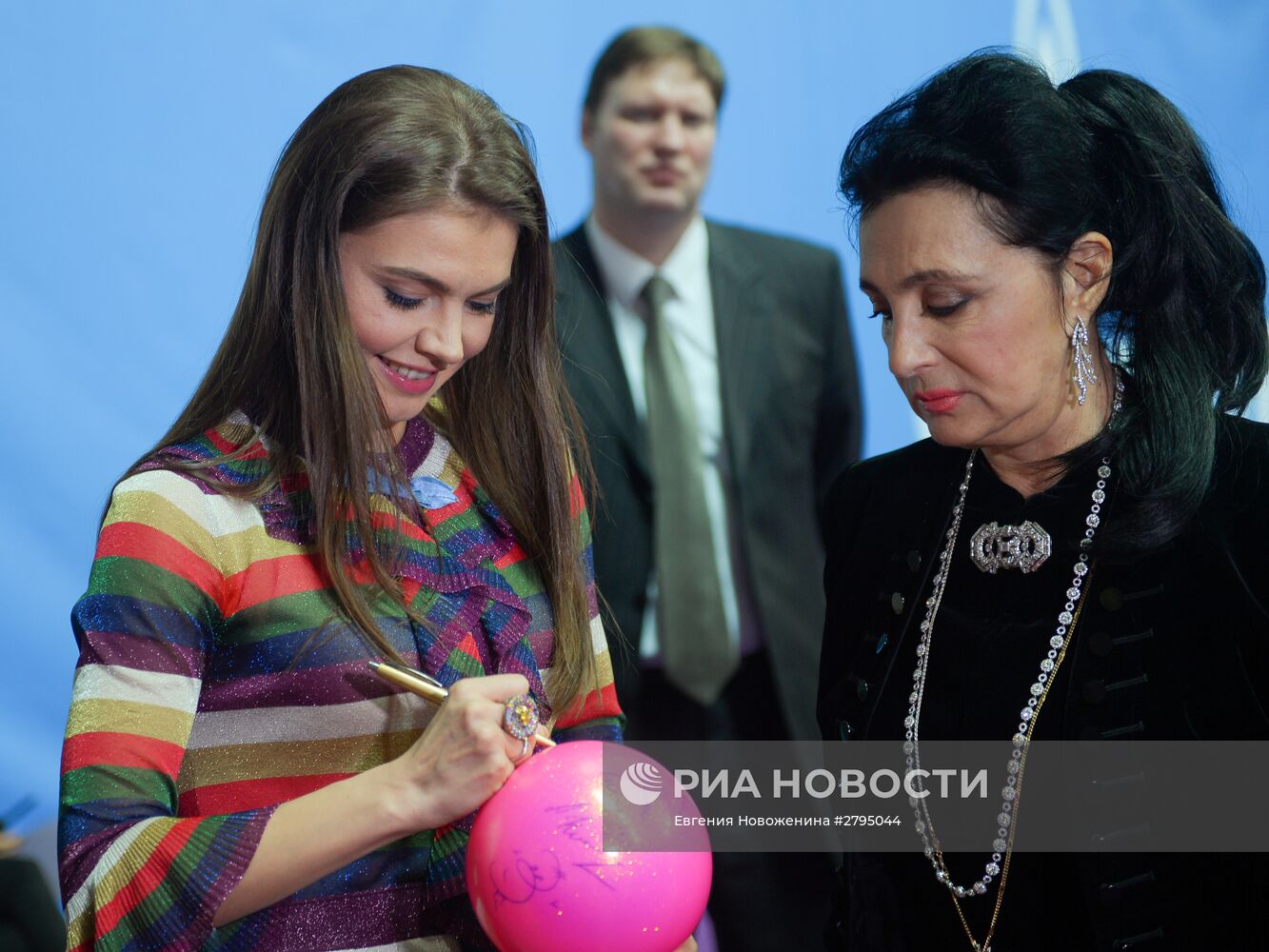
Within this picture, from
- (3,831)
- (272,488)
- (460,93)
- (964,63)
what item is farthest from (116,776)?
(3,831)

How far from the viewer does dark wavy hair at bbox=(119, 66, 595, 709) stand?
56.0 inches

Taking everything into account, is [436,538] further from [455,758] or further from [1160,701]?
[1160,701]

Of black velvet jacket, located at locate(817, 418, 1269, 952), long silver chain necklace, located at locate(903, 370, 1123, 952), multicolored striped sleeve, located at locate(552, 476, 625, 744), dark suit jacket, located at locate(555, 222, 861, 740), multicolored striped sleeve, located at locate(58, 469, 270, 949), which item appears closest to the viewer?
multicolored striped sleeve, located at locate(58, 469, 270, 949)

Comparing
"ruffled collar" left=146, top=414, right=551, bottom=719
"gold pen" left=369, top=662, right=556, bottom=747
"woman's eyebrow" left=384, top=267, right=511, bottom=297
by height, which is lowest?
"gold pen" left=369, top=662, right=556, bottom=747

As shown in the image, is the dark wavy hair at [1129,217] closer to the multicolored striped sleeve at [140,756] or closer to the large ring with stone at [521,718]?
the large ring with stone at [521,718]

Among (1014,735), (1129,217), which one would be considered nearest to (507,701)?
(1014,735)

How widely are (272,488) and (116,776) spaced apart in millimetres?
338

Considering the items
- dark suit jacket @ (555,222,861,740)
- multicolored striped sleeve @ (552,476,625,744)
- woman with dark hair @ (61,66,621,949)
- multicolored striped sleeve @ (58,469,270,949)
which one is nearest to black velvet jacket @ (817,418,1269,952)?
multicolored striped sleeve @ (552,476,625,744)

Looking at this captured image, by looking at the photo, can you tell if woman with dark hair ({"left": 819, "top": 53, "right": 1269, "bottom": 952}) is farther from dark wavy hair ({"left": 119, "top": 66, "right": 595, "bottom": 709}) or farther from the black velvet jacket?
dark wavy hair ({"left": 119, "top": 66, "right": 595, "bottom": 709})

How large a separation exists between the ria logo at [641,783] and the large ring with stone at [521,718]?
0.10 metres

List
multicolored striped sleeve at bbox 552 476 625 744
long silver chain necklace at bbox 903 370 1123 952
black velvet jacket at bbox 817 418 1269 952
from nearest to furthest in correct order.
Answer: black velvet jacket at bbox 817 418 1269 952 < long silver chain necklace at bbox 903 370 1123 952 < multicolored striped sleeve at bbox 552 476 625 744

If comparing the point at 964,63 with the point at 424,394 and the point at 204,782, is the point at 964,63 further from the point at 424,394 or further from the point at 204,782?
the point at 204,782

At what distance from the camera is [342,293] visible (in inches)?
56.2
